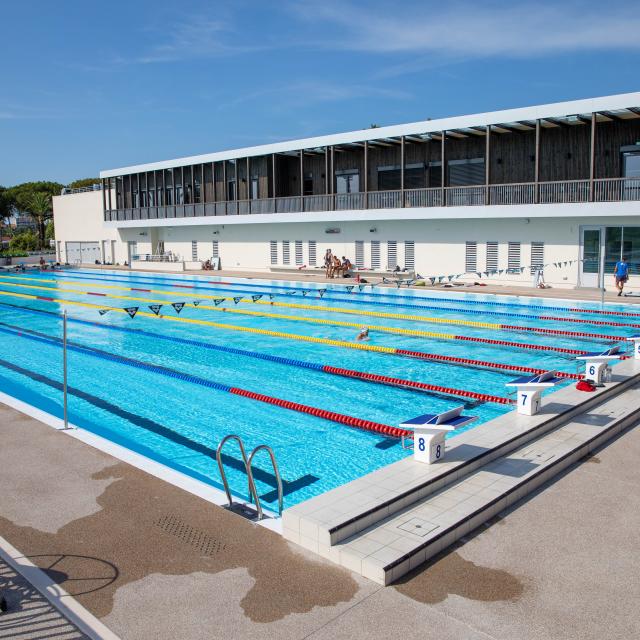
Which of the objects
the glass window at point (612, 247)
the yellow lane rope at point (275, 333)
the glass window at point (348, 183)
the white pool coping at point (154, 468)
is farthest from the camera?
the glass window at point (348, 183)

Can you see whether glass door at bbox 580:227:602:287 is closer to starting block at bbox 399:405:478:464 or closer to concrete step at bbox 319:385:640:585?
concrete step at bbox 319:385:640:585

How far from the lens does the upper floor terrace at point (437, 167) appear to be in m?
20.0

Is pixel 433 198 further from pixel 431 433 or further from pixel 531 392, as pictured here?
pixel 431 433

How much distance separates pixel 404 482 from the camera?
205 inches

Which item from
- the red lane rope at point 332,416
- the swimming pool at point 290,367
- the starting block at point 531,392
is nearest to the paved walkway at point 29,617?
the swimming pool at point 290,367

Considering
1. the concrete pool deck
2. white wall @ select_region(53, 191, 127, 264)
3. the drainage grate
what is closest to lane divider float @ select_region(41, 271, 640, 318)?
white wall @ select_region(53, 191, 127, 264)

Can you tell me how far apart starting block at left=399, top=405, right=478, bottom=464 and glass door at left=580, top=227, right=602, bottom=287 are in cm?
A: 1642

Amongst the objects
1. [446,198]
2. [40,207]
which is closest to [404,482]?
[446,198]

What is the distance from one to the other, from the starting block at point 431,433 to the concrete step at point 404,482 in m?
0.09

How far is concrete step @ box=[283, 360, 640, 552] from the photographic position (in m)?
4.52

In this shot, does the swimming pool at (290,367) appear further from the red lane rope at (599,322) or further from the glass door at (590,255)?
the glass door at (590,255)

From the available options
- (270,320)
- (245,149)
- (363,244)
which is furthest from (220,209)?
(270,320)

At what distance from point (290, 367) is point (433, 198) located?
1427 cm

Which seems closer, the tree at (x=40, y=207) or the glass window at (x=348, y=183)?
the glass window at (x=348, y=183)
